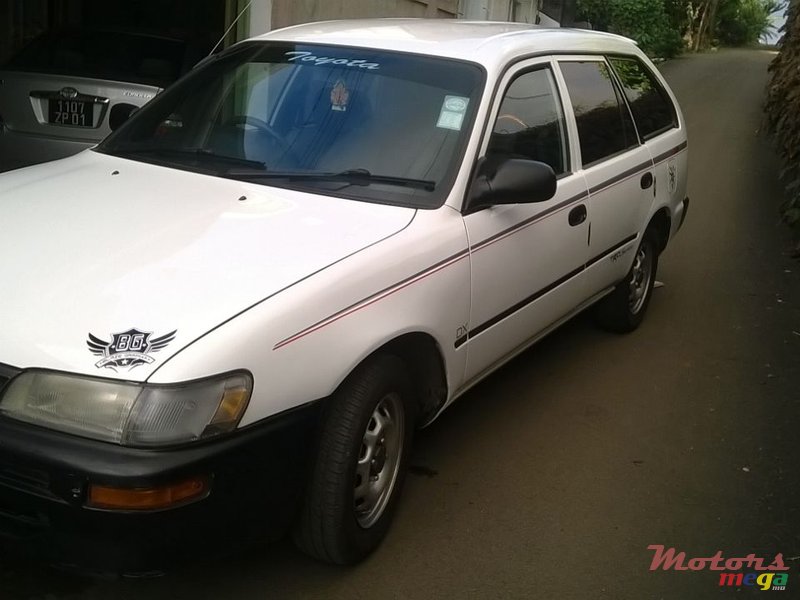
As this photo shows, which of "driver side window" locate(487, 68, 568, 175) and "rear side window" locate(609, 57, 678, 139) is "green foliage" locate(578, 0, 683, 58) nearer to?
"rear side window" locate(609, 57, 678, 139)

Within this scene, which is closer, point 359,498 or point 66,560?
point 66,560

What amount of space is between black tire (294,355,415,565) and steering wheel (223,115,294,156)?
3.79 ft

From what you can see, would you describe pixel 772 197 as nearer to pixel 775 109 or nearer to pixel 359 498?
pixel 775 109

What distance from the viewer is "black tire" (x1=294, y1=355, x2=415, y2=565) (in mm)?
3062

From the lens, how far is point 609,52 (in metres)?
5.59

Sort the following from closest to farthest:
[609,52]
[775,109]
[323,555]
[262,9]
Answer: [323,555] < [609,52] < [262,9] < [775,109]

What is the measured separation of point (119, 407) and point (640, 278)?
4.32 metres

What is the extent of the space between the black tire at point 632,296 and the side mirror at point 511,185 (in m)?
2.20

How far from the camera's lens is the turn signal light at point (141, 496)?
256cm

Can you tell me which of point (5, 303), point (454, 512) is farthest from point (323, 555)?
point (5, 303)

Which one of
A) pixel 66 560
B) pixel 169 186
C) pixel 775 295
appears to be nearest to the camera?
pixel 66 560

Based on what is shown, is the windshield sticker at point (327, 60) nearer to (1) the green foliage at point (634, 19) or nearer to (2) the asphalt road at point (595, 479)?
(2) the asphalt road at point (595, 479)

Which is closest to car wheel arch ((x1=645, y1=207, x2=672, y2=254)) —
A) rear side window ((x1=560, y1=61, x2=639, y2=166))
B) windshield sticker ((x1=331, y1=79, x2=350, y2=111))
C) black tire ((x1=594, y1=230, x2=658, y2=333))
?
black tire ((x1=594, y1=230, x2=658, y2=333))

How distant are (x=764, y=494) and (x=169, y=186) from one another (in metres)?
2.90
